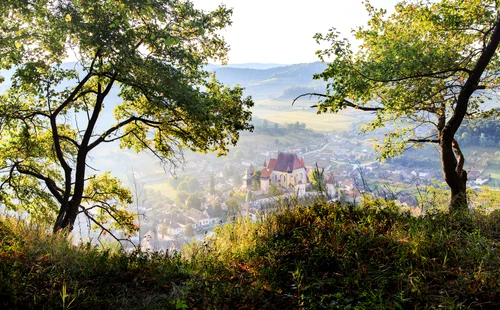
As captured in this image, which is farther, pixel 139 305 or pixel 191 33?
pixel 191 33

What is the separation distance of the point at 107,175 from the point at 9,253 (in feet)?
25.1

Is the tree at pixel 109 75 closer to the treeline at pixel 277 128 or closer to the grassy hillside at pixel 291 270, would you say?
the grassy hillside at pixel 291 270

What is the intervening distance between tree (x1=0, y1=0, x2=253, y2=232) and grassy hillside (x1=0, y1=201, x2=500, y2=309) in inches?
121

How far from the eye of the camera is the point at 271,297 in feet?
9.81

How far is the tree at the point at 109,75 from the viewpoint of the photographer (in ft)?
20.3

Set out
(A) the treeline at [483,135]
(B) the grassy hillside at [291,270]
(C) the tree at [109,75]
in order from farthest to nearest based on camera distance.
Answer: (A) the treeline at [483,135] < (C) the tree at [109,75] < (B) the grassy hillside at [291,270]

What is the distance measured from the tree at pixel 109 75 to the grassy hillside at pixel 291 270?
307cm

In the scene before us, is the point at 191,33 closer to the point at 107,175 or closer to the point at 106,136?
the point at 106,136

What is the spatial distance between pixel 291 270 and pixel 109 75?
6.70 metres

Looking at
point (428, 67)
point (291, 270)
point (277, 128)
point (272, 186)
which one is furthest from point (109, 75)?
point (277, 128)

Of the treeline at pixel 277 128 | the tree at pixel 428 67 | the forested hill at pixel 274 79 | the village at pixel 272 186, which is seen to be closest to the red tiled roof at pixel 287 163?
the village at pixel 272 186

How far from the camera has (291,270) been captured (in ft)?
11.3

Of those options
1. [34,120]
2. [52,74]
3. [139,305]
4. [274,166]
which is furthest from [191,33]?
[274,166]

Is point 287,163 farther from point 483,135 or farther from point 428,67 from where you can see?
point 428,67
